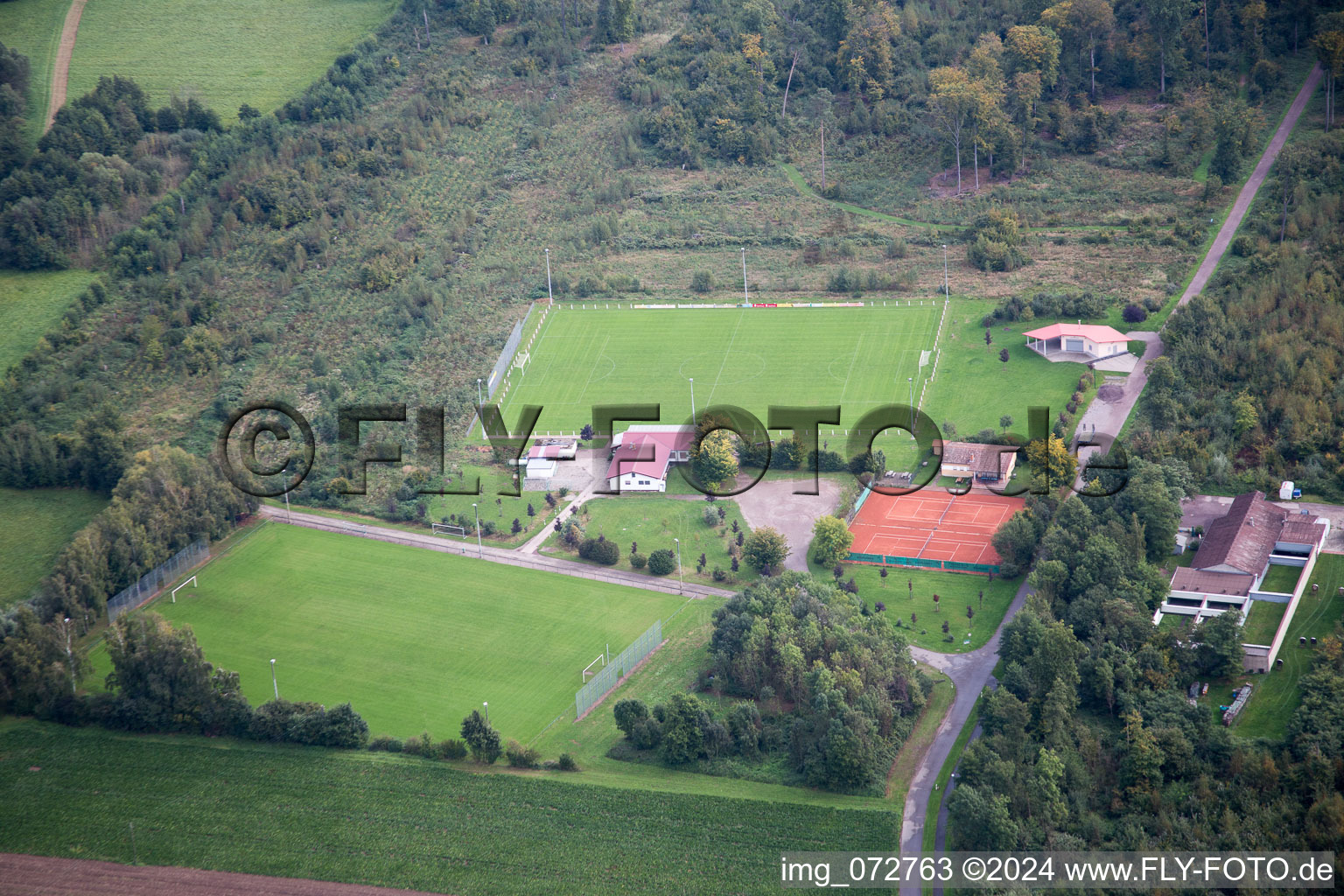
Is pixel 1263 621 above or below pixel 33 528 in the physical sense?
above

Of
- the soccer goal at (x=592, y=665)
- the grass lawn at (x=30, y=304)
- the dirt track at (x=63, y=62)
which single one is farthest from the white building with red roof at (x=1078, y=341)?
the dirt track at (x=63, y=62)

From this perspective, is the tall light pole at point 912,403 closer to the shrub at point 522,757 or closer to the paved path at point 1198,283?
the paved path at point 1198,283

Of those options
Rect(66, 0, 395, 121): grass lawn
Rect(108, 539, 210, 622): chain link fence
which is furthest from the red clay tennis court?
Rect(66, 0, 395, 121): grass lawn

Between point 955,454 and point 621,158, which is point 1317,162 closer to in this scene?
point 955,454

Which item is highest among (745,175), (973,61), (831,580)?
(973,61)

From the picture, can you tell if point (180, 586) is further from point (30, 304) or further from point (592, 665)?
point (30, 304)

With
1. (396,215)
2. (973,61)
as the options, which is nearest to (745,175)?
(973,61)

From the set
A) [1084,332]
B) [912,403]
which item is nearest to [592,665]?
[912,403]
